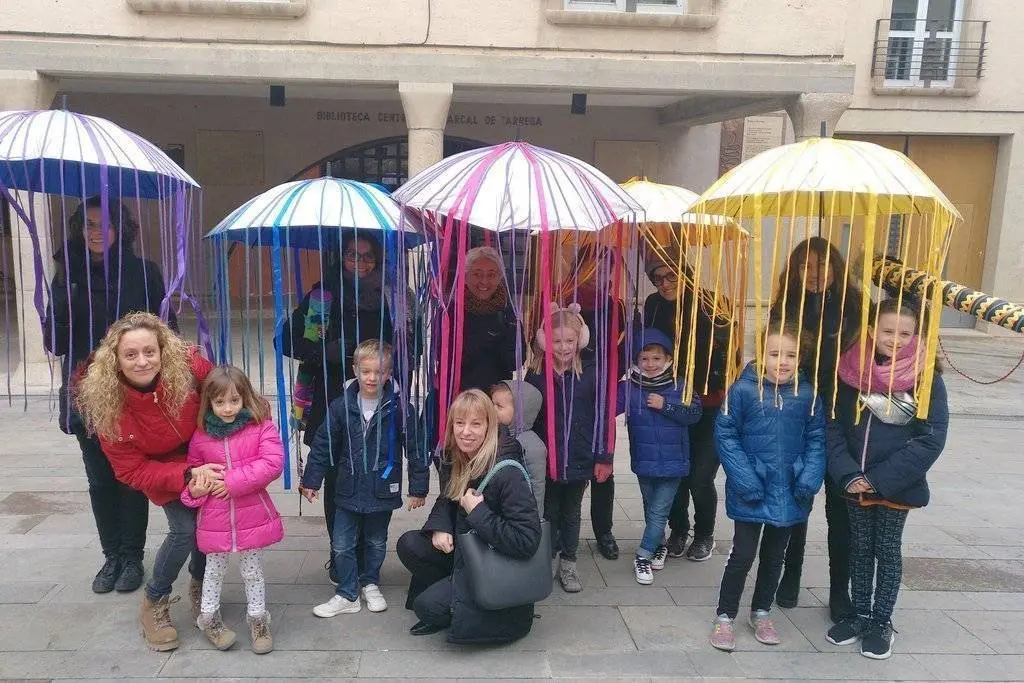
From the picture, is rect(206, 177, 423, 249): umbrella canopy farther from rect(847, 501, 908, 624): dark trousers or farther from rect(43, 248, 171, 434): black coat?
rect(847, 501, 908, 624): dark trousers

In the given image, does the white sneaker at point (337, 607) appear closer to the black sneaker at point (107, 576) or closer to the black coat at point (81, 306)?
the black sneaker at point (107, 576)

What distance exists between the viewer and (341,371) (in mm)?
3736

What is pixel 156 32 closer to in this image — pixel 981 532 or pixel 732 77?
pixel 732 77

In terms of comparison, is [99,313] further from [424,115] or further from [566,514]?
[424,115]

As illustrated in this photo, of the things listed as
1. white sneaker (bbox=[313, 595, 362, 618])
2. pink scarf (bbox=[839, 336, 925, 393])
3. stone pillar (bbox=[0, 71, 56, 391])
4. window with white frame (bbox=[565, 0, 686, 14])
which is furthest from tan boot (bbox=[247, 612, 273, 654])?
window with white frame (bbox=[565, 0, 686, 14])

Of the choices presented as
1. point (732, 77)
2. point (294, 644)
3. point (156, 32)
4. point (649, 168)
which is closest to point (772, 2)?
point (732, 77)

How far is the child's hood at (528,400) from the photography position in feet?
11.6

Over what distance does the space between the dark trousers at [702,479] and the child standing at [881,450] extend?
770mm

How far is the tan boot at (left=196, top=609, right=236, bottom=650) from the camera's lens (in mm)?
3211

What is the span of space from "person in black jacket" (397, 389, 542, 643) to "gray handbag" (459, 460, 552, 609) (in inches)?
1.2

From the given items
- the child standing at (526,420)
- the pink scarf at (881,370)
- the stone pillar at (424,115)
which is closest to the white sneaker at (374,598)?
the child standing at (526,420)

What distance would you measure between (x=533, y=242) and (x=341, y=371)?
1.19 m

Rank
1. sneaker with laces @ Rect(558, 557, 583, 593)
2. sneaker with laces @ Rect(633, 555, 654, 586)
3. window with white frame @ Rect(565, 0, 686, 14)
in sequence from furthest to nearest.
→ window with white frame @ Rect(565, 0, 686, 14) → sneaker with laces @ Rect(633, 555, 654, 586) → sneaker with laces @ Rect(558, 557, 583, 593)

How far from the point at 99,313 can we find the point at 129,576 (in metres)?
1.25
